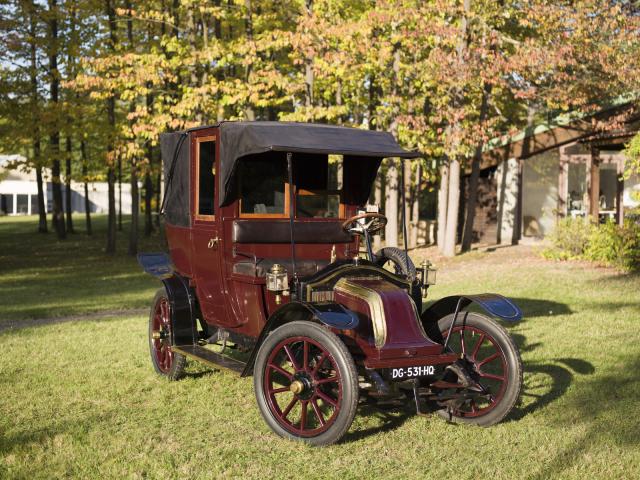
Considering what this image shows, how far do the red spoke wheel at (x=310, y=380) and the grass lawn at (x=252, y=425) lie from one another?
15 cm

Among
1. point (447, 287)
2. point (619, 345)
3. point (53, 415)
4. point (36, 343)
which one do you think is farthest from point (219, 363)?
point (447, 287)

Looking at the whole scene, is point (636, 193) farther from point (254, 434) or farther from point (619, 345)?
point (254, 434)

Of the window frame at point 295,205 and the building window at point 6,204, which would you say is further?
the building window at point 6,204

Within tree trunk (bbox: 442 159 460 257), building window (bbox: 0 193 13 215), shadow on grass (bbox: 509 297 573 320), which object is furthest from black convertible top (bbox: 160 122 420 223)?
building window (bbox: 0 193 13 215)

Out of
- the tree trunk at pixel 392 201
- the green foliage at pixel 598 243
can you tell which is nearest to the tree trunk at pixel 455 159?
the tree trunk at pixel 392 201

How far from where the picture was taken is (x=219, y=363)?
666 cm

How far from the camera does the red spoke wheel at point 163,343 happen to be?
24.7 feet

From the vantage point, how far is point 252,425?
609cm

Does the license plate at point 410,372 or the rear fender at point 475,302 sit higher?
the rear fender at point 475,302

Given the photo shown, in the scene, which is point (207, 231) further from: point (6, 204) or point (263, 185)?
point (6, 204)

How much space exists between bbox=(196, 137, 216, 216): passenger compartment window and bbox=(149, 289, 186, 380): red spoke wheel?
984mm

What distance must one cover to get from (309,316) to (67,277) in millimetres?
Result: 14402

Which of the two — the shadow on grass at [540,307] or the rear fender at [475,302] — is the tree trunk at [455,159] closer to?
the shadow on grass at [540,307]

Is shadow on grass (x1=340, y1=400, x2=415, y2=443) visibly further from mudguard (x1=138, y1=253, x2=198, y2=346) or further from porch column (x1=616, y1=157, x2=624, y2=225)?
porch column (x1=616, y1=157, x2=624, y2=225)
